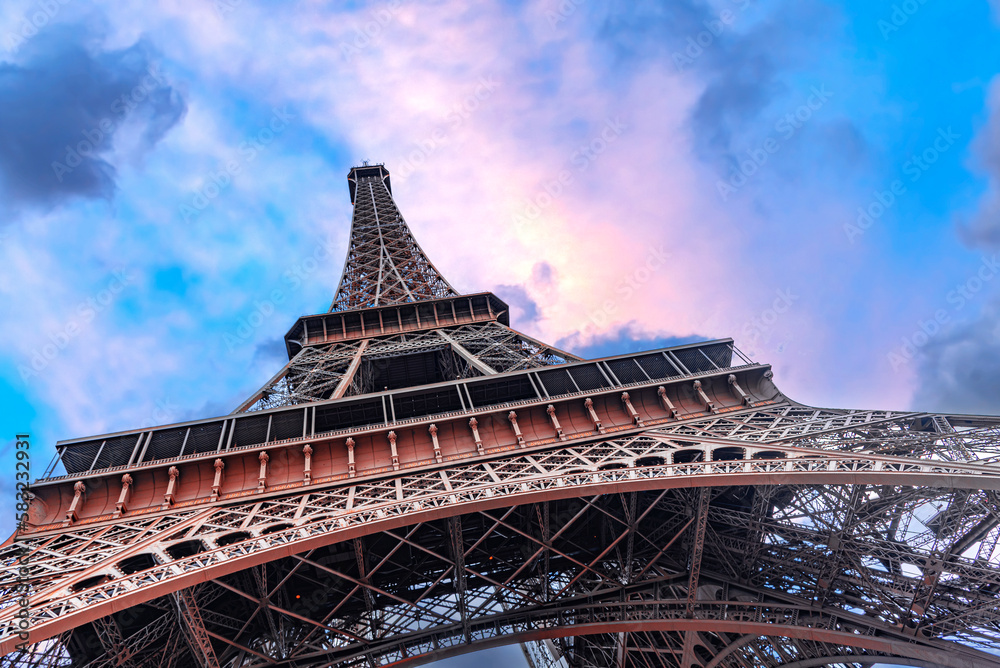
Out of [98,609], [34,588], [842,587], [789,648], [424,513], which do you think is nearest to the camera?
[98,609]

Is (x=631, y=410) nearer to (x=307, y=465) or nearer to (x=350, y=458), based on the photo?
(x=350, y=458)

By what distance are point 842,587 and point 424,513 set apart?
10.3 meters

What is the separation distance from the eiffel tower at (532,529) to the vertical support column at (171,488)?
75mm

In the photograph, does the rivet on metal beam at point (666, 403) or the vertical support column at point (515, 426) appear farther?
the rivet on metal beam at point (666, 403)

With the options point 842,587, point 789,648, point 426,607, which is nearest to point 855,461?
point 842,587

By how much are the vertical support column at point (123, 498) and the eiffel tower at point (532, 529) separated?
2.6 inches

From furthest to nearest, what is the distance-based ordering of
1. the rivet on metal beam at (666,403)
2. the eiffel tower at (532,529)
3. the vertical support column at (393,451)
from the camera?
the rivet on metal beam at (666,403), the vertical support column at (393,451), the eiffel tower at (532,529)

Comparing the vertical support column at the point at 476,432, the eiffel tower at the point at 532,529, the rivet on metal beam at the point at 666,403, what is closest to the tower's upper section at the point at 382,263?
the eiffel tower at the point at 532,529

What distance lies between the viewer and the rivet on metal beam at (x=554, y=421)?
60.8 feet

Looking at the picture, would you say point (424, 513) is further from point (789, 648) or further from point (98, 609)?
point (789, 648)

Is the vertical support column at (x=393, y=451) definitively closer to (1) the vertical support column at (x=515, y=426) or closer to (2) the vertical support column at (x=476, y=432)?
(2) the vertical support column at (x=476, y=432)

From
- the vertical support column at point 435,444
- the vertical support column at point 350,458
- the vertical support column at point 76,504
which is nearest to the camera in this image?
the vertical support column at point 76,504

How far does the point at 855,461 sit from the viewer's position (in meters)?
13.4

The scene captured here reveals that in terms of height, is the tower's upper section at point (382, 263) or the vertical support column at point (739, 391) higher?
the tower's upper section at point (382, 263)
